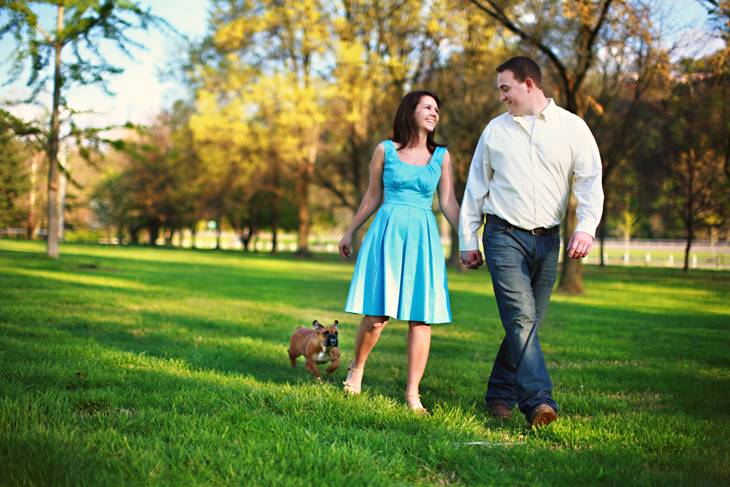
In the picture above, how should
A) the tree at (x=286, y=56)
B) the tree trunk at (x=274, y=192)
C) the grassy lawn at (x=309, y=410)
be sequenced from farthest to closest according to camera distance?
the tree trunk at (x=274, y=192) < the tree at (x=286, y=56) < the grassy lawn at (x=309, y=410)

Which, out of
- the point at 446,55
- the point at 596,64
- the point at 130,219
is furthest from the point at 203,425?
the point at 130,219

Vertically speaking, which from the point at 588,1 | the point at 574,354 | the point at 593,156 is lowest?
the point at 574,354

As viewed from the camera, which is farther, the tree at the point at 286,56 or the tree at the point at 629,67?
the tree at the point at 286,56

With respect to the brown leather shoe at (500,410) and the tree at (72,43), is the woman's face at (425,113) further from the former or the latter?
the tree at (72,43)

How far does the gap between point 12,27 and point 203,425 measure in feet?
55.3

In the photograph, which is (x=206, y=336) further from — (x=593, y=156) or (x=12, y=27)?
(x=12, y=27)

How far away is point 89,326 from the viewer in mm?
8797

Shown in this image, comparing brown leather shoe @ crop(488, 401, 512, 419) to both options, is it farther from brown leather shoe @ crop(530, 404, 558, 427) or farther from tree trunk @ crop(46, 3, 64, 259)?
tree trunk @ crop(46, 3, 64, 259)

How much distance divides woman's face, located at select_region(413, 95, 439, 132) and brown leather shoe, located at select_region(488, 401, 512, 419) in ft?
6.90

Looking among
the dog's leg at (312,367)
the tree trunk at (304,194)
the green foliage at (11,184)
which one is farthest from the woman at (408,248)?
the green foliage at (11,184)

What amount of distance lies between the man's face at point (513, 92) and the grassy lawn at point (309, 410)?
2.12m

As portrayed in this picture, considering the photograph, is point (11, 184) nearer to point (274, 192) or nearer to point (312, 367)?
point (274, 192)

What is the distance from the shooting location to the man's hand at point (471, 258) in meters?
4.99

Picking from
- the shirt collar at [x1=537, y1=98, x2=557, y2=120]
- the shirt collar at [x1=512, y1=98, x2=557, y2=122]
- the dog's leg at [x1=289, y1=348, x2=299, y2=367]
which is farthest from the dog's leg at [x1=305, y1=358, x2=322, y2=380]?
the shirt collar at [x1=537, y1=98, x2=557, y2=120]
